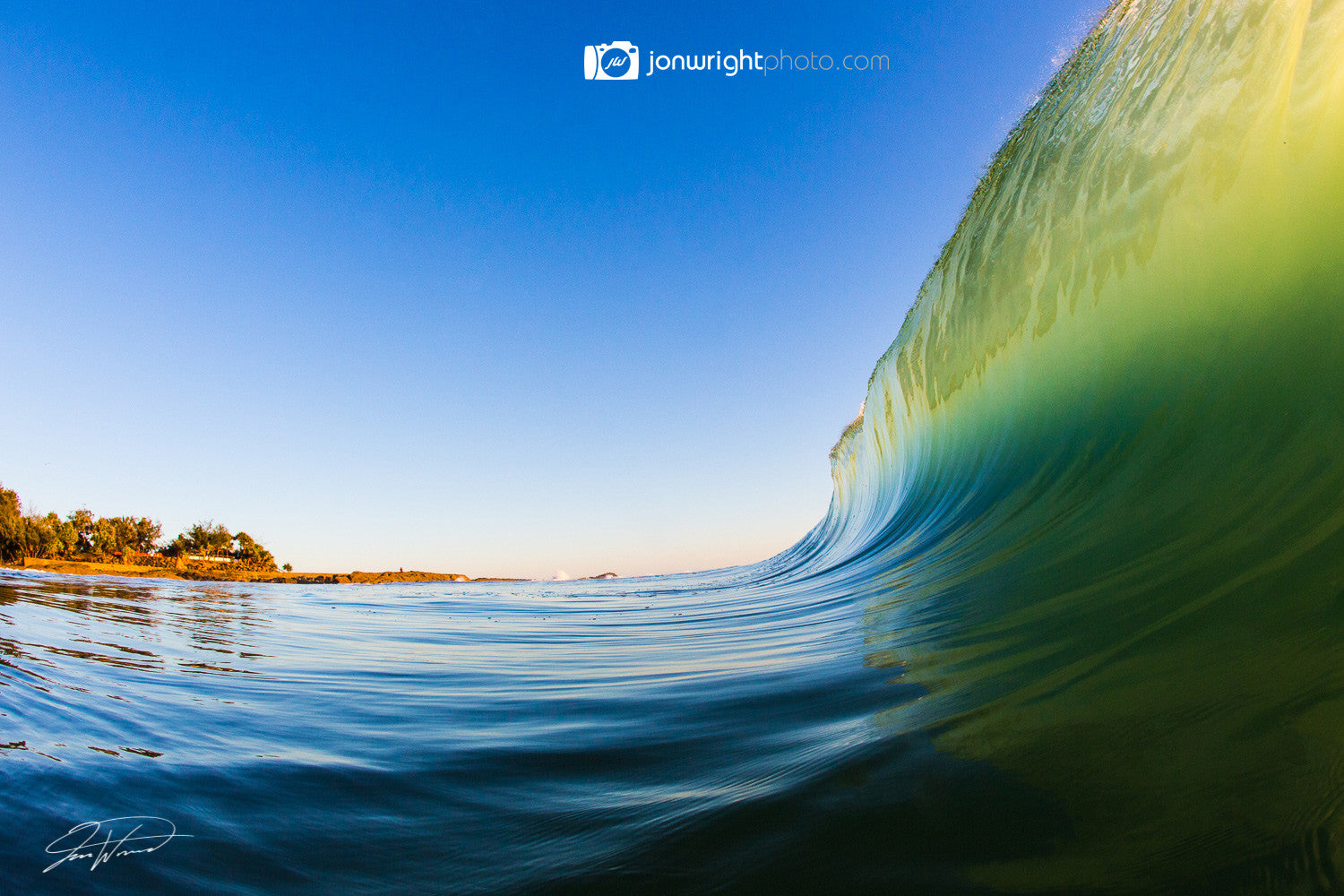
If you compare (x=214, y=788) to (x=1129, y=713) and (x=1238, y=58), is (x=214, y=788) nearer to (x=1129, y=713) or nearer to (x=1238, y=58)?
(x=1129, y=713)

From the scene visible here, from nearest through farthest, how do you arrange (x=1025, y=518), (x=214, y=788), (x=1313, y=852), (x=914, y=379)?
(x=1313, y=852), (x=214, y=788), (x=1025, y=518), (x=914, y=379)

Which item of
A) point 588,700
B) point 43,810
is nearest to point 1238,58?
point 588,700

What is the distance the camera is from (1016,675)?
1606mm

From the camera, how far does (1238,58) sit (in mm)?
2436

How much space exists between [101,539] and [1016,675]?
40.3 m

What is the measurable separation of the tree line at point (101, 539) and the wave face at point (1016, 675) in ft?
83.8

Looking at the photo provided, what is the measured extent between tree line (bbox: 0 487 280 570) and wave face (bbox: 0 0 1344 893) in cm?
2554

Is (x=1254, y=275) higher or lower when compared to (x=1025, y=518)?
higher

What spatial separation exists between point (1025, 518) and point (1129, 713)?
2392 mm

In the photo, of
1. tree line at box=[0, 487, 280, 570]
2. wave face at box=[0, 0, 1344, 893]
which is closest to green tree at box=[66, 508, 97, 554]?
tree line at box=[0, 487, 280, 570]
